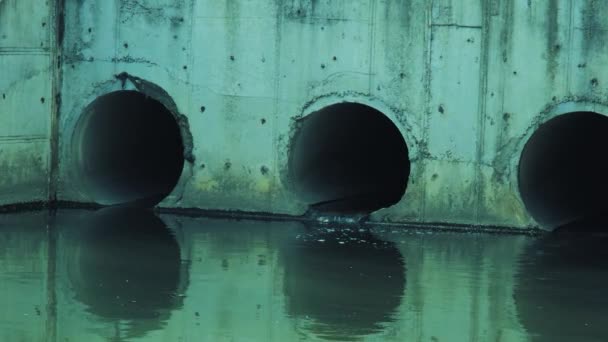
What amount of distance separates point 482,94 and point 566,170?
2.62 metres

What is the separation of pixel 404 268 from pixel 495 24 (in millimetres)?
3079

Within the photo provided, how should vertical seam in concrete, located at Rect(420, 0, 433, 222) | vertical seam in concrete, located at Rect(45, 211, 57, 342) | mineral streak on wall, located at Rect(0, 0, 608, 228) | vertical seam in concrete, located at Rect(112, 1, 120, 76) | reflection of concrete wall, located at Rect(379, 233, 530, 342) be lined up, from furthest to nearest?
vertical seam in concrete, located at Rect(112, 1, 120, 76)
vertical seam in concrete, located at Rect(420, 0, 433, 222)
mineral streak on wall, located at Rect(0, 0, 608, 228)
reflection of concrete wall, located at Rect(379, 233, 530, 342)
vertical seam in concrete, located at Rect(45, 211, 57, 342)

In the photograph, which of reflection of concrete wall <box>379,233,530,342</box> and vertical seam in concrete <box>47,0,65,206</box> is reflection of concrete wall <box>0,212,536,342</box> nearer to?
reflection of concrete wall <box>379,233,530,342</box>

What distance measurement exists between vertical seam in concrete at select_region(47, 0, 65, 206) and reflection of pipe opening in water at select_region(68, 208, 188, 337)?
0.71 m

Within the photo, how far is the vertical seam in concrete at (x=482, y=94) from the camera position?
13.4 m

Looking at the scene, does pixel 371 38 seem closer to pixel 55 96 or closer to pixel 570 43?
pixel 570 43

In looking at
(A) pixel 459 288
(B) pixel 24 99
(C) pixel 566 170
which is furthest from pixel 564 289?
(B) pixel 24 99

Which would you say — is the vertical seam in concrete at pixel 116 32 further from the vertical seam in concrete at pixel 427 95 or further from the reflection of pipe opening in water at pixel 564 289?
the reflection of pipe opening in water at pixel 564 289

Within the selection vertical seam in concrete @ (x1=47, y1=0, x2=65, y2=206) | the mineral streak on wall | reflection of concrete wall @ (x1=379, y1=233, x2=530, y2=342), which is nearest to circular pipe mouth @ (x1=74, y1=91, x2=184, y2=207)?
the mineral streak on wall

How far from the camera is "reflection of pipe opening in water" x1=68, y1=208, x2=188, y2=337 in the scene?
9.44 m

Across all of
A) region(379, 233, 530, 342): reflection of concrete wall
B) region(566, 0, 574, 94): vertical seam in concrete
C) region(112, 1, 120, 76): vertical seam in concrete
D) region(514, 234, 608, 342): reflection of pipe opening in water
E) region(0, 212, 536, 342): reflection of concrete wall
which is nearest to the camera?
region(0, 212, 536, 342): reflection of concrete wall

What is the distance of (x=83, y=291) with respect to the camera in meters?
10.1

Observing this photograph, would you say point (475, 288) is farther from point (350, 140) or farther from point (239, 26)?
point (350, 140)

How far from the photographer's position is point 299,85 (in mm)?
13891
